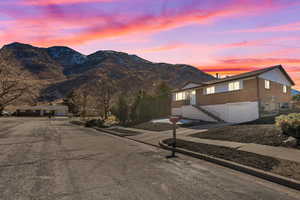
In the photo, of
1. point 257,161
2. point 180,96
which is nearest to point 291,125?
point 257,161

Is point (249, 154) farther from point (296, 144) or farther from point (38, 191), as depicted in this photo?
point (38, 191)

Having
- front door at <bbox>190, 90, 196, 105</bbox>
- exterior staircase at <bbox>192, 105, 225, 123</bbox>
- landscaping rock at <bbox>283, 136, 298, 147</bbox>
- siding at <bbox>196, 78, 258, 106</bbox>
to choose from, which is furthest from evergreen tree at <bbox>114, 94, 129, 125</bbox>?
landscaping rock at <bbox>283, 136, 298, 147</bbox>

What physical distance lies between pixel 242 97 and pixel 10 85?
26.8 metres

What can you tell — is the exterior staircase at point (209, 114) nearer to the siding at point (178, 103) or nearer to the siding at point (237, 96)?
→ the siding at point (237, 96)

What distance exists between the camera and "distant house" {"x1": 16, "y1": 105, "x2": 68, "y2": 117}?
88375 millimetres

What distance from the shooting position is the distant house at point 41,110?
290ft

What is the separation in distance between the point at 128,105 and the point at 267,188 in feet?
82.6

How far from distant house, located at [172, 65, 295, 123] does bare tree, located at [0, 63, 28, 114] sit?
71.3ft

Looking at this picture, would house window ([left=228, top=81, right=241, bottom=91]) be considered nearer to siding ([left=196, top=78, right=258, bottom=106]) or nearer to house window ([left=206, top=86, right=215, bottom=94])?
siding ([left=196, top=78, right=258, bottom=106])

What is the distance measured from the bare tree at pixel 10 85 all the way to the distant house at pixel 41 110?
70617 millimetres

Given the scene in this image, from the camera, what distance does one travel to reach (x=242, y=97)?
853 inches

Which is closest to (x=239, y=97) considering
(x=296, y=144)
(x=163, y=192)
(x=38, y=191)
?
(x=296, y=144)

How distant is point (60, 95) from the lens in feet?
481

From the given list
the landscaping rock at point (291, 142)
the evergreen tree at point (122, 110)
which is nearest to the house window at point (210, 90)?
the evergreen tree at point (122, 110)
